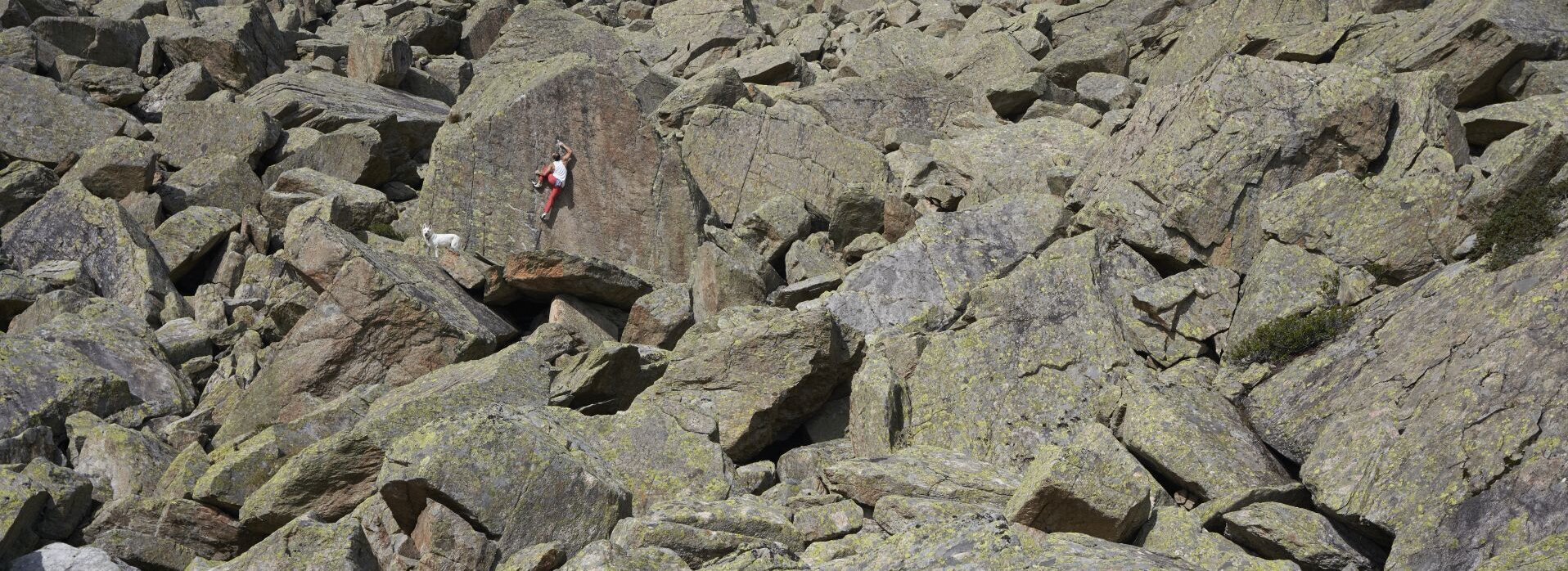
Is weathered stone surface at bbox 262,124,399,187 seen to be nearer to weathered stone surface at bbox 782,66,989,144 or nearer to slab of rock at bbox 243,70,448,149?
slab of rock at bbox 243,70,448,149

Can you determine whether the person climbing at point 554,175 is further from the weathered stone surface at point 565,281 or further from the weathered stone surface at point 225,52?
the weathered stone surface at point 225,52

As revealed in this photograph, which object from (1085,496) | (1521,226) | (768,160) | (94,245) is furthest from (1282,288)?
(94,245)

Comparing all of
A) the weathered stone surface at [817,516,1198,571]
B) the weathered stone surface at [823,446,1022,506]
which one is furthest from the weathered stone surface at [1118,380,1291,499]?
the weathered stone surface at [817,516,1198,571]

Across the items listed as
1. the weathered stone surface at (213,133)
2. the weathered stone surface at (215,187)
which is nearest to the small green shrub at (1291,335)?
the weathered stone surface at (215,187)

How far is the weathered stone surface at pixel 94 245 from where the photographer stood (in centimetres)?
2969

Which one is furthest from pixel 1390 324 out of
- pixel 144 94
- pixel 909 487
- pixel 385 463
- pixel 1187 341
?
pixel 144 94

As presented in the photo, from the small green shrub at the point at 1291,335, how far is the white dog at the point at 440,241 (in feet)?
61.6

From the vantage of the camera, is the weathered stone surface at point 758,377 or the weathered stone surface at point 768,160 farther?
the weathered stone surface at point 768,160

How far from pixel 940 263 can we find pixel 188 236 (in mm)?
20805

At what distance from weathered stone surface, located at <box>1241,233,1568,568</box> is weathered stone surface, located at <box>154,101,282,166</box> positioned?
106 ft

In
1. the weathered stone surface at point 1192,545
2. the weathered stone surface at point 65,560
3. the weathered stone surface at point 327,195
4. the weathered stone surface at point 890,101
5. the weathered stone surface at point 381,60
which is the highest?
the weathered stone surface at point 1192,545

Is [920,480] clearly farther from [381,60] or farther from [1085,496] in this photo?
[381,60]

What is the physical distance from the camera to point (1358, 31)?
112 feet

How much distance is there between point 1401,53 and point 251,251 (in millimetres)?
32102
